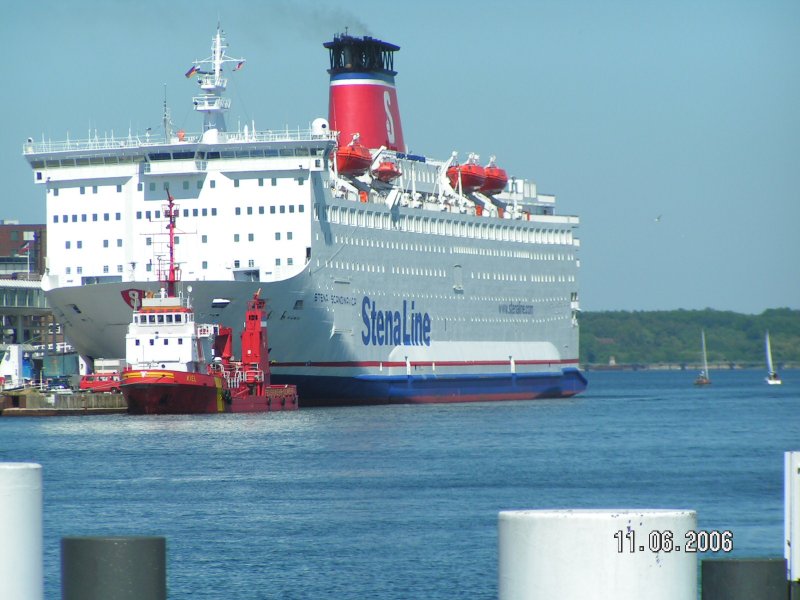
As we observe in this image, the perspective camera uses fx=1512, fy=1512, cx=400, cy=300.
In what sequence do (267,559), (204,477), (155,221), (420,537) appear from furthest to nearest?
1. (155,221)
2. (204,477)
3. (420,537)
4. (267,559)

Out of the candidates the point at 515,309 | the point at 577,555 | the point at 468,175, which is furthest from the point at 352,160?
the point at 577,555

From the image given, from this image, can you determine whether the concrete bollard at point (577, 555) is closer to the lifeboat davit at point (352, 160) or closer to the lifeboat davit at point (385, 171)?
the lifeboat davit at point (352, 160)

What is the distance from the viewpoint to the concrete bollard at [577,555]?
303 cm

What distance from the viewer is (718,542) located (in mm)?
4051

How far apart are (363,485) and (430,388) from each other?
3424cm

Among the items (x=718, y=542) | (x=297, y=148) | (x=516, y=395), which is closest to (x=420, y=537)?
(x=718, y=542)

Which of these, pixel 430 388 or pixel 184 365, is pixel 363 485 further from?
pixel 430 388

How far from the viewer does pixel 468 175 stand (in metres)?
65.6

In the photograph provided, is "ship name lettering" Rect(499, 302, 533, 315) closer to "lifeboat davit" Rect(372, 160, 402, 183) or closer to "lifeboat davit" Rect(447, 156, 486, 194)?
→ "lifeboat davit" Rect(447, 156, 486, 194)

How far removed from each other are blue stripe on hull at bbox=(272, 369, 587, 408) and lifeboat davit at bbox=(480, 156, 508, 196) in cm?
827

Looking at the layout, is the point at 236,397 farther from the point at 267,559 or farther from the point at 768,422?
the point at 267,559

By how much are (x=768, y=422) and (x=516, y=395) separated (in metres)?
20.5
